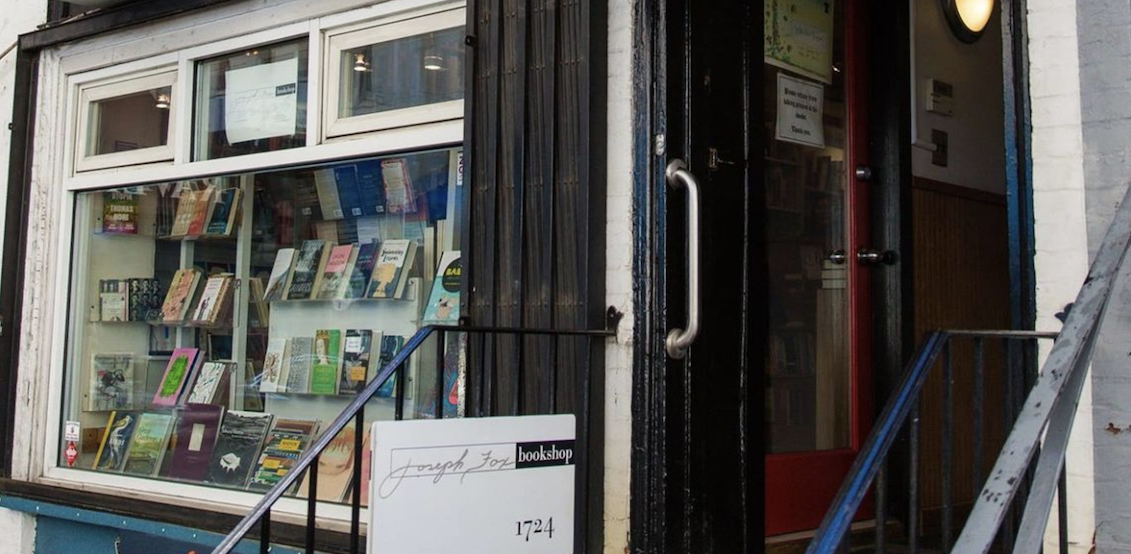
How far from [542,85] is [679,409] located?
3.69ft

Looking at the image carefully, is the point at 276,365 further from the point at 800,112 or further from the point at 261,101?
the point at 800,112

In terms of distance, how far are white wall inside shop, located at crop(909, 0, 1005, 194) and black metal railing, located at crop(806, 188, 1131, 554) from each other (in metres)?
1.88

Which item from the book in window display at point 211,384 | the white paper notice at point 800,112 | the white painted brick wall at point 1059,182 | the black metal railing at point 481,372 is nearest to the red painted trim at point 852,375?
the white paper notice at point 800,112

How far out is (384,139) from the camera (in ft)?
13.3

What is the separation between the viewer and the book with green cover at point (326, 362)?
4.34 m

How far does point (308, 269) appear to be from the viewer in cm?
453

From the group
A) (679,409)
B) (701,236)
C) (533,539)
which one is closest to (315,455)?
(533,539)

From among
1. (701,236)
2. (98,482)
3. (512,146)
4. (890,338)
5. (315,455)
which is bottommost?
(98,482)

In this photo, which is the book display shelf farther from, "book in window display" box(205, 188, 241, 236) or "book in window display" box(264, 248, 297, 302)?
"book in window display" box(205, 188, 241, 236)

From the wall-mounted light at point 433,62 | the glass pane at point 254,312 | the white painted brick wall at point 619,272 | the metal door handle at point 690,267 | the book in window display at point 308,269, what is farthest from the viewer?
the book in window display at point 308,269

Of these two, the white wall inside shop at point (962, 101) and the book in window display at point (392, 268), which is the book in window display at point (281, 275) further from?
the white wall inside shop at point (962, 101)

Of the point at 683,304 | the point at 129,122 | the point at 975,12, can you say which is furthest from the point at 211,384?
the point at 975,12

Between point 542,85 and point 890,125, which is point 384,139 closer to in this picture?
point 542,85

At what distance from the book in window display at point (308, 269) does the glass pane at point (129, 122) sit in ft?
3.37
